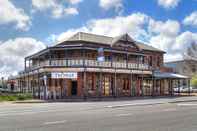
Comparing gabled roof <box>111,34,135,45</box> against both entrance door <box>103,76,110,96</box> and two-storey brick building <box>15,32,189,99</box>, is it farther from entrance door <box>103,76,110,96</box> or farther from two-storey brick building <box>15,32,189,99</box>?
entrance door <box>103,76,110,96</box>

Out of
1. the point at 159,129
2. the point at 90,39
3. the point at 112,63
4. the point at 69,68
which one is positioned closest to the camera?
the point at 159,129

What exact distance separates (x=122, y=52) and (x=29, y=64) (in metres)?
14.6

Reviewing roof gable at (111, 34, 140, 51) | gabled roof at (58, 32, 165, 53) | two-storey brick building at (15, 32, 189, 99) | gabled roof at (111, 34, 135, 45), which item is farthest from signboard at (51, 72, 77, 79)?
gabled roof at (111, 34, 135, 45)

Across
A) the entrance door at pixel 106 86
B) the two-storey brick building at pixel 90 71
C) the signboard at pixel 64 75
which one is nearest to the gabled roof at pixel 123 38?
the two-storey brick building at pixel 90 71

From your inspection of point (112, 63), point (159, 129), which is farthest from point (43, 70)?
point (159, 129)

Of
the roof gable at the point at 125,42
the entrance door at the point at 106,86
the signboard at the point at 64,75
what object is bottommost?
the entrance door at the point at 106,86

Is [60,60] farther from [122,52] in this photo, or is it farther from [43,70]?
[122,52]

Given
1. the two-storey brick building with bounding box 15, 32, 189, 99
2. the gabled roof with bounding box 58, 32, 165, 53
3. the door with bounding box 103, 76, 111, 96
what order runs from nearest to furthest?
the two-storey brick building with bounding box 15, 32, 189, 99 < the door with bounding box 103, 76, 111, 96 < the gabled roof with bounding box 58, 32, 165, 53

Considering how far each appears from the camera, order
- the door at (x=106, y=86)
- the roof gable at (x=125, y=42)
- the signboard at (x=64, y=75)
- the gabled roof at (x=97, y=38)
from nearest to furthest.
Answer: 1. the signboard at (x=64, y=75)
2. the door at (x=106, y=86)
3. the gabled roof at (x=97, y=38)
4. the roof gable at (x=125, y=42)

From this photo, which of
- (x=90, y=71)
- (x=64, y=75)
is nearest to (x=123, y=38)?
(x=90, y=71)

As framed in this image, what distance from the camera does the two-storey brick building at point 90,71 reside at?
129ft

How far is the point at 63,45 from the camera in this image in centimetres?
4241

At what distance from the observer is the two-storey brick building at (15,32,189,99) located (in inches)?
1550

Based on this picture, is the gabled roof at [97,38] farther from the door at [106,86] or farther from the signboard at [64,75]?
the signboard at [64,75]
